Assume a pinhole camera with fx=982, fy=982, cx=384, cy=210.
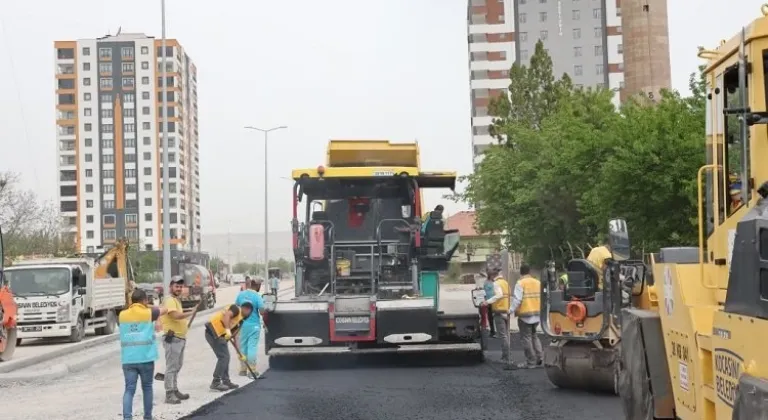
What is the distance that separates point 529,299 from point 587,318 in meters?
4.30

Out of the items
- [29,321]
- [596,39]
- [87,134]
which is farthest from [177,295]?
[87,134]

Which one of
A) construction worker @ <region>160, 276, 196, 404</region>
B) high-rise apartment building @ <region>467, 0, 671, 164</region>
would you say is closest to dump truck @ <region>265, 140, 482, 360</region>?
construction worker @ <region>160, 276, 196, 404</region>

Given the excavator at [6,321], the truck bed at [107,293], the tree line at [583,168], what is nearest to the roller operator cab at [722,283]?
the tree line at [583,168]

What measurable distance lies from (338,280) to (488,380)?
12.2 ft

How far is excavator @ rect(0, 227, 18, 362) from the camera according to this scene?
59.0 ft

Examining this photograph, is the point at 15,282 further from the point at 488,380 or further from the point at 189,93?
the point at 189,93

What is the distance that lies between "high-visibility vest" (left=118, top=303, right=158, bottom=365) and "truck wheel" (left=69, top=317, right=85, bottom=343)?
14286mm

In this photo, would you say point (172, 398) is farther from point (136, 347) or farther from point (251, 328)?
point (251, 328)

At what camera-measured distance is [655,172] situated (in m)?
18.0

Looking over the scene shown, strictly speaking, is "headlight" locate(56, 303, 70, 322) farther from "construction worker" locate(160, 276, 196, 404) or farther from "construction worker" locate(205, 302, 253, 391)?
"construction worker" locate(160, 276, 196, 404)

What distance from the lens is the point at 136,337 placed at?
989 cm

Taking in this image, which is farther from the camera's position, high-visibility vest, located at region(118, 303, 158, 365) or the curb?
the curb

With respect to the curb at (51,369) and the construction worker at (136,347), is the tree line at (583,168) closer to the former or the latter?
the curb at (51,369)

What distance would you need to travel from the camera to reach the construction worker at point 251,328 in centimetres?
1416
